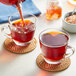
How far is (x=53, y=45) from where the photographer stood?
0.76 m

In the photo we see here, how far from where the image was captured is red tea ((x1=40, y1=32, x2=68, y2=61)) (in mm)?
744

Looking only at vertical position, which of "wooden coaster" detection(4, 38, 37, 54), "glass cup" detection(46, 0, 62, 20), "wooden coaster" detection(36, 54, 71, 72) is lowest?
"wooden coaster" detection(36, 54, 71, 72)

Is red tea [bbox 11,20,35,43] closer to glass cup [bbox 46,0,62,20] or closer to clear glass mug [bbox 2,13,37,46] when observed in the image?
clear glass mug [bbox 2,13,37,46]

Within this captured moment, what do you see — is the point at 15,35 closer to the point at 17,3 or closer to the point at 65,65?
the point at 17,3

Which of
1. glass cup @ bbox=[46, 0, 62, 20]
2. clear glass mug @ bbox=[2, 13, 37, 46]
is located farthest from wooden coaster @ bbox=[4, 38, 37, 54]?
glass cup @ bbox=[46, 0, 62, 20]

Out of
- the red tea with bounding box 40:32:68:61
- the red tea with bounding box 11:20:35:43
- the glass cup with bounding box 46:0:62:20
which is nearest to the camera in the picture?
the red tea with bounding box 40:32:68:61

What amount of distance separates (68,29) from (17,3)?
10.6 inches

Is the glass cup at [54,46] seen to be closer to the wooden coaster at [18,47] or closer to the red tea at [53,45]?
the red tea at [53,45]

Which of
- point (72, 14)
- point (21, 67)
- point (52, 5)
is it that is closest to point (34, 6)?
point (52, 5)

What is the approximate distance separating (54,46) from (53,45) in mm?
24

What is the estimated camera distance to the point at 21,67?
31.8 inches

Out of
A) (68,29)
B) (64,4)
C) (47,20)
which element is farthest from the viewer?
(64,4)

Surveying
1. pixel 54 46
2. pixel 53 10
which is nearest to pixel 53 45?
pixel 54 46

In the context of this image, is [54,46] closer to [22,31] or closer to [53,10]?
[22,31]
